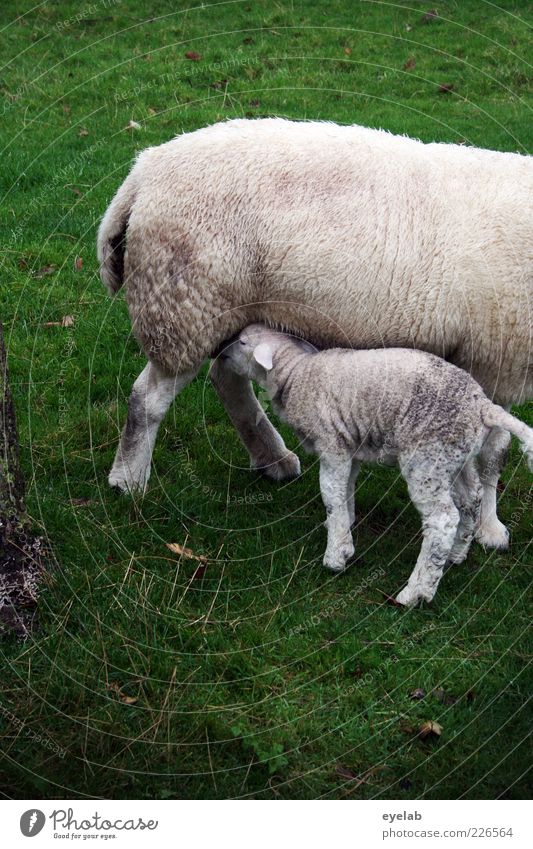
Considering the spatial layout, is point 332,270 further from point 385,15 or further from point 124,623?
point 385,15

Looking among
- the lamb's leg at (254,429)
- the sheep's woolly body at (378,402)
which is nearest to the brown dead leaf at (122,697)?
the sheep's woolly body at (378,402)

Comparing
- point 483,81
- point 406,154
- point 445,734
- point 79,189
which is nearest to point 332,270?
point 406,154

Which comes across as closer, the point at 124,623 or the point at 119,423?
the point at 124,623

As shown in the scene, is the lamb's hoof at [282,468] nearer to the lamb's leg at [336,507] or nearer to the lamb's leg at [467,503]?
the lamb's leg at [336,507]

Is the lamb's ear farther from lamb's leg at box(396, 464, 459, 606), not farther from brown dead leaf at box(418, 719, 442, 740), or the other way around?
brown dead leaf at box(418, 719, 442, 740)

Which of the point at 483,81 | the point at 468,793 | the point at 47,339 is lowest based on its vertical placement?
the point at 47,339

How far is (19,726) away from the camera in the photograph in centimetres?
370

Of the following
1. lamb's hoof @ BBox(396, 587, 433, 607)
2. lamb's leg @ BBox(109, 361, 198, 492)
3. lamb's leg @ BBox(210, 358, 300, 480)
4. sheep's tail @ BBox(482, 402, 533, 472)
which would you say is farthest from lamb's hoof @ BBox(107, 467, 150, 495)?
sheep's tail @ BBox(482, 402, 533, 472)

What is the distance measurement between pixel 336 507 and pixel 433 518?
501 mm

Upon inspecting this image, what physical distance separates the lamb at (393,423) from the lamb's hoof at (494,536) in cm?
29

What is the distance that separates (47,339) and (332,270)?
2875mm

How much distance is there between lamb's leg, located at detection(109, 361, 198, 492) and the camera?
16.6ft

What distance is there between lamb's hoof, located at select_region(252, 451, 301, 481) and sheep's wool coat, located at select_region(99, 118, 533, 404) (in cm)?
98

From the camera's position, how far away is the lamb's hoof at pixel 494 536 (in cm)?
500
